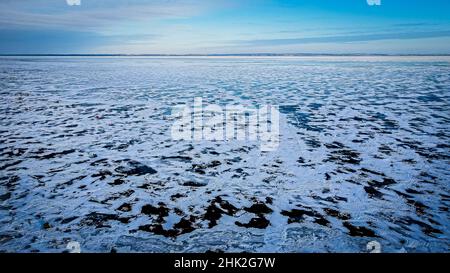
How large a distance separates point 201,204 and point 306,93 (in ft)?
35.6

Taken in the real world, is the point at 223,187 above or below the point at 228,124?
below

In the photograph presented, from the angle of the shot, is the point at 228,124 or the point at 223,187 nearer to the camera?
the point at 223,187

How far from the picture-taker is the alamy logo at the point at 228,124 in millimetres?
6817

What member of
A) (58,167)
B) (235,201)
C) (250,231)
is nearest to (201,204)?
(235,201)

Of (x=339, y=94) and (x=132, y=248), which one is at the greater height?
(x=339, y=94)

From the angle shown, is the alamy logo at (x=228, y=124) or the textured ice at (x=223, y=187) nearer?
the textured ice at (x=223, y=187)

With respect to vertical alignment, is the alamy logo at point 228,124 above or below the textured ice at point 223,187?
above

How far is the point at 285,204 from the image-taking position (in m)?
3.90

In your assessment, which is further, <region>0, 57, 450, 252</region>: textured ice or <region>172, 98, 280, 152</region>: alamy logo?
<region>172, 98, 280, 152</region>: alamy logo

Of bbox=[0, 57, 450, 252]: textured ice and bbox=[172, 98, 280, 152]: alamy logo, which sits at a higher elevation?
bbox=[172, 98, 280, 152]: alamy logo

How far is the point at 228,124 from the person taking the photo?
8.00 meters

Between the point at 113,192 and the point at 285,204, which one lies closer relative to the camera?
the point at 285,204

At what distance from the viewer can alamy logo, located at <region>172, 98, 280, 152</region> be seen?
6817 millimetres
